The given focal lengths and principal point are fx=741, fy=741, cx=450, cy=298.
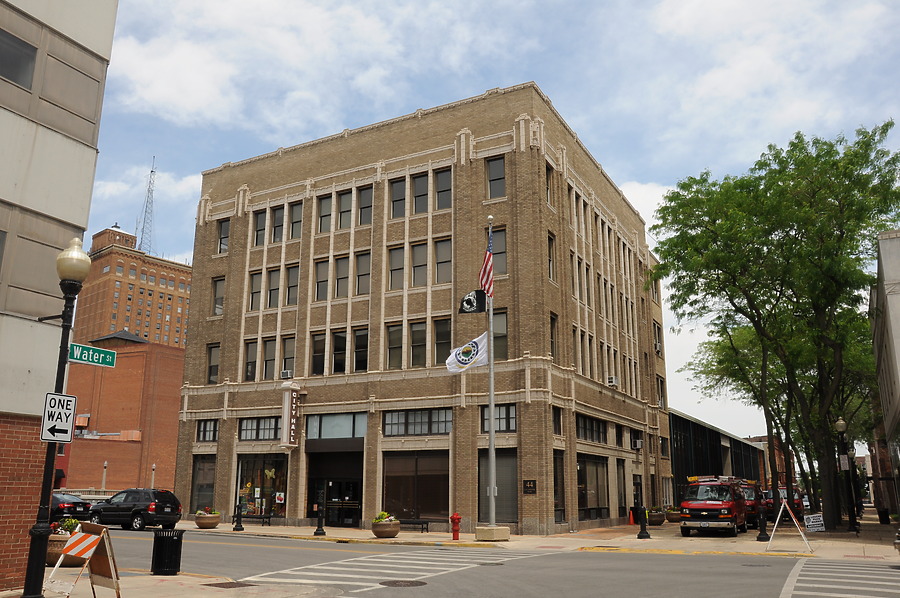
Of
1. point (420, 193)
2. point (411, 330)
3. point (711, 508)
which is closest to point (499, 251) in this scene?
point (420, 193)

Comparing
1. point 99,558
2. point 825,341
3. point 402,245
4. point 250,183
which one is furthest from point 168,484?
point 99,558

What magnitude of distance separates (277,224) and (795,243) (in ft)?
89.5

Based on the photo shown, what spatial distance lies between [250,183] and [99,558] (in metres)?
35.0

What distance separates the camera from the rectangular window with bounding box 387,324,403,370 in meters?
36.6

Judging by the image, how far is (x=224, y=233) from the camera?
148ft

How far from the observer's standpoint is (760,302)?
36.4 m

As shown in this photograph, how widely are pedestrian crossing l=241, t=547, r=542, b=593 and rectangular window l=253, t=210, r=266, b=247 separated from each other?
82.0 ft

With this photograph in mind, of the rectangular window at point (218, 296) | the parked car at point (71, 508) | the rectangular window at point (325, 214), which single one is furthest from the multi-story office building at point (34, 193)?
the rectangular window at point (218, 296)

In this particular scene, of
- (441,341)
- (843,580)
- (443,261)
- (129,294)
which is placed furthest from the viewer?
(129,294)

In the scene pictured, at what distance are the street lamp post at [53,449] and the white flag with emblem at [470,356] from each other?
775 inches

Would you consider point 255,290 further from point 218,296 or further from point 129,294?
point 129,294

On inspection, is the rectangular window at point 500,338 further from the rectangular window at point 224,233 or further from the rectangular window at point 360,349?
the rectangular window at point 224,233

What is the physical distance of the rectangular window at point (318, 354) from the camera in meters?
39.1

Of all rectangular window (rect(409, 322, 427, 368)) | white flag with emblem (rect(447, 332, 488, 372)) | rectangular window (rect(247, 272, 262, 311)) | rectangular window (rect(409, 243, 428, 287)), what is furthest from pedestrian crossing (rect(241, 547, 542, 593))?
rectangular window (rect(247, 272, 262, 311))
